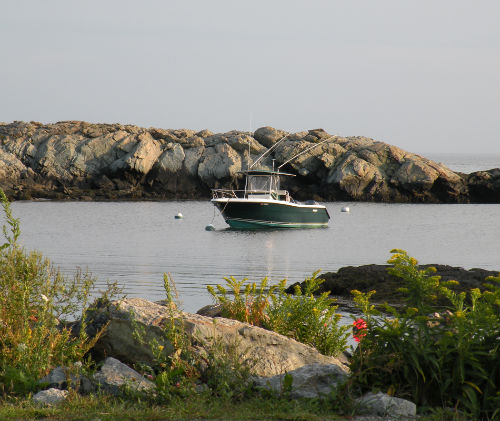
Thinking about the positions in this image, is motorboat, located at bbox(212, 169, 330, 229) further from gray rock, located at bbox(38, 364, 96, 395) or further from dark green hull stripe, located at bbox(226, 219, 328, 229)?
gray rock, located at bbox(38, 364, 96, 395)

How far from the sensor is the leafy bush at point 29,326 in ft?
23.3

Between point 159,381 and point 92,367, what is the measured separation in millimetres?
1325

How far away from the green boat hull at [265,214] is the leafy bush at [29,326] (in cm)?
3916

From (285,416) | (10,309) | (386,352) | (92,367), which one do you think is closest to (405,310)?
(386,352)

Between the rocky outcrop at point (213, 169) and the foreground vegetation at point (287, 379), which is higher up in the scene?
the rocky outcrop at point (213, 169)

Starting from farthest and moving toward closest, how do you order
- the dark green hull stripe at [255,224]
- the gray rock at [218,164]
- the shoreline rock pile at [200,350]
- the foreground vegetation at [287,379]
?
the gray rock at [218,164] < the dark green hull stripe at [255,224] < the shoreline rock pile at [200,350] < the foreground vegetation at [287,379]

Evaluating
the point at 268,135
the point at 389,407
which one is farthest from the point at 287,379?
the point at 268,135

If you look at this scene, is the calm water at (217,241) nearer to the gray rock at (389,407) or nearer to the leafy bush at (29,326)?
the leafy bush at (29,326)

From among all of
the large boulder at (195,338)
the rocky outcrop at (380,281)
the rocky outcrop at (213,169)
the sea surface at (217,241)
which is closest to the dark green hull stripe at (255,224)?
the sea surface at (217,241)

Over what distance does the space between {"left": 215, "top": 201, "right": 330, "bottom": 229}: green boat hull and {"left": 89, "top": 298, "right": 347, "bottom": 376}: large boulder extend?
129ft

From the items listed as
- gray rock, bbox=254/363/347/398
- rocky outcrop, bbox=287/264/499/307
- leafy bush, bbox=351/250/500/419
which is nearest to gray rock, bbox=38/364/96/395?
gray rock, bbox=254/363/347/398

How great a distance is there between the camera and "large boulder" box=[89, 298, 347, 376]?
7652mm

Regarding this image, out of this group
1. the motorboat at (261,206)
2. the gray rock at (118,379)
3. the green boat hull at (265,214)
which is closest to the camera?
the gray rock at (118,379)

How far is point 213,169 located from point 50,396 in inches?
2780
